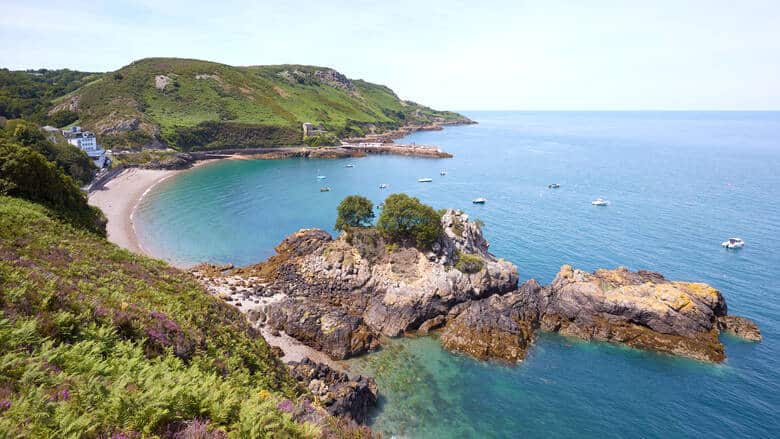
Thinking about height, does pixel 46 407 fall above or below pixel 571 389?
above

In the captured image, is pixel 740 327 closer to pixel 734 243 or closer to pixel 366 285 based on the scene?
pixel 734 243

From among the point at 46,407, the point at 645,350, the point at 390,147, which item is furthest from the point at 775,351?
the point at 390,147

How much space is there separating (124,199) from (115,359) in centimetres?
9910

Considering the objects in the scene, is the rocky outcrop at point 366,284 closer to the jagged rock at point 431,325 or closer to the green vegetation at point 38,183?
the jagged rock at point 431,325

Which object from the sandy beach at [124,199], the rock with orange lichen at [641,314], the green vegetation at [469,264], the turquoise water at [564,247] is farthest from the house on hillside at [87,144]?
the rock with orange lichen at [641,314]

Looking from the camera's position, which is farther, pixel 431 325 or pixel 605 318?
pixel 605 318

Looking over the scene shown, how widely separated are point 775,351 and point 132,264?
2519 inches

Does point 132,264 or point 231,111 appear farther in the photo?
point 231,111

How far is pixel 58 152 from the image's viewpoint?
92.0 m

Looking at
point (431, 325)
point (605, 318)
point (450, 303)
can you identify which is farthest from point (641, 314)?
point (431, 325)

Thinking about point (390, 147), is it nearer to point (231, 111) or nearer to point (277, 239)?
point (231, 111)

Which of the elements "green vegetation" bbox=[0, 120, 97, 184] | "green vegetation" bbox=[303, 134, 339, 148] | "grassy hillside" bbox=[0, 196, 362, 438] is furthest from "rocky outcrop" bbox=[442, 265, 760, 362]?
"green vegetation" bbox=[303, 134, 339, 148]

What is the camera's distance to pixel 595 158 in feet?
556

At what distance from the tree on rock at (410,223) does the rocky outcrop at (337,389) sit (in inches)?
895
